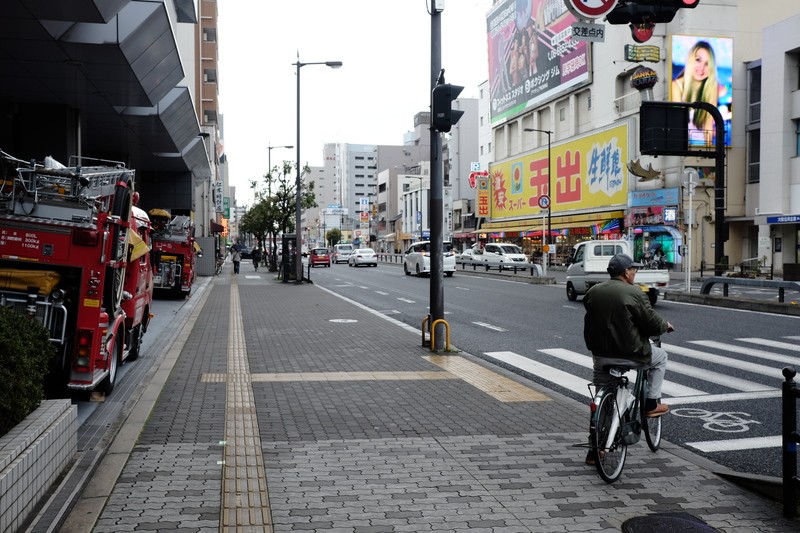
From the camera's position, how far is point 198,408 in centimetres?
758

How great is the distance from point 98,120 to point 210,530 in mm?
18032

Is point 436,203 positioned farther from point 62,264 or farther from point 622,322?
point 622,322

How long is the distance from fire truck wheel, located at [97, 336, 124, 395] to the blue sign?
119ft

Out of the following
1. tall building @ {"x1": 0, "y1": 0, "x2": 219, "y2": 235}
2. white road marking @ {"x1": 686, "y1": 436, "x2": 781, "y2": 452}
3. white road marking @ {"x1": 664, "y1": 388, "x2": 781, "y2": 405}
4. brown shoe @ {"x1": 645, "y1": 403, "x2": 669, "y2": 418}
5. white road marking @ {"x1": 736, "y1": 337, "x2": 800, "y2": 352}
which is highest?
tall building @ {"x1": 0, "y1": 0, "x2": 219, "y2": 235}

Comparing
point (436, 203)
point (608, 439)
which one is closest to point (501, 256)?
point (436, 203)

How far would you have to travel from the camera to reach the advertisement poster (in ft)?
164

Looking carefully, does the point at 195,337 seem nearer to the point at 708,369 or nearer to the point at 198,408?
the point at 198,408

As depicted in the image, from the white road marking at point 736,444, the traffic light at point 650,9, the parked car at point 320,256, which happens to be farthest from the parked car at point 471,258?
the white road marking at point 736,444

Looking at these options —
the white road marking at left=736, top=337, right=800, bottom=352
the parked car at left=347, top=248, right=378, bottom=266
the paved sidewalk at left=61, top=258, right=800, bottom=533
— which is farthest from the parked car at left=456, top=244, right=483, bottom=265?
the paved sidewalk at left=61, top=258, right=800, bottom=533

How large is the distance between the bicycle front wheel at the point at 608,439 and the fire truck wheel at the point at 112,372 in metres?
5.53

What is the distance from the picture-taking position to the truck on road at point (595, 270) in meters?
20.9

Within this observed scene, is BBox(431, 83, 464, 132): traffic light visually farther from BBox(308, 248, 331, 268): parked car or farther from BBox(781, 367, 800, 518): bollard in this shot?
BBox(308, 248, 331, 268): parked car

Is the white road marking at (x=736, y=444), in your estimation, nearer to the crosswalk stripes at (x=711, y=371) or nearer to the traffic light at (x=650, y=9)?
the crosswalk stripes at (x=711, y=371)

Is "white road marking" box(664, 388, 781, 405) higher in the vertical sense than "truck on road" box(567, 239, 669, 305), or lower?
lower
